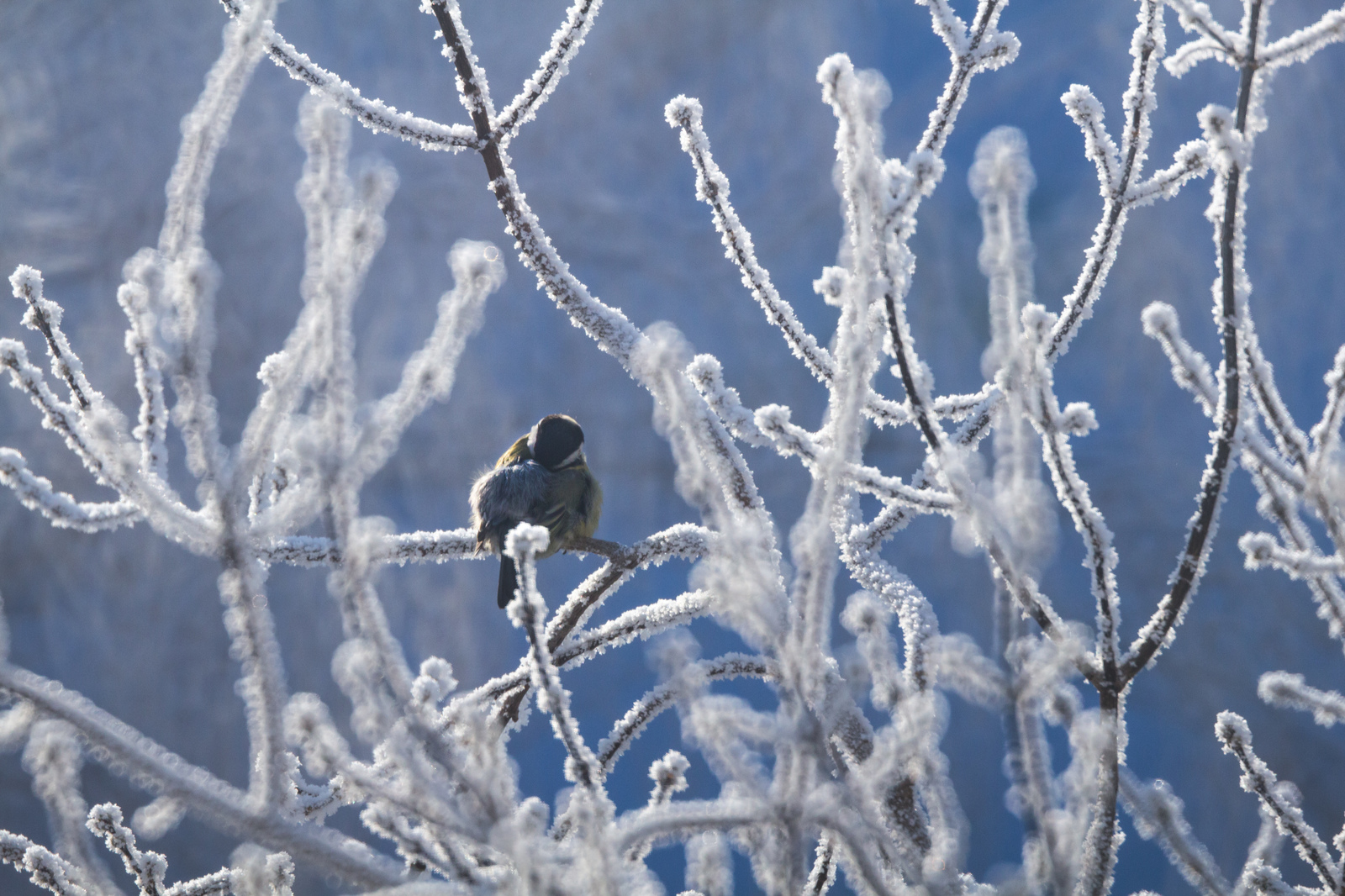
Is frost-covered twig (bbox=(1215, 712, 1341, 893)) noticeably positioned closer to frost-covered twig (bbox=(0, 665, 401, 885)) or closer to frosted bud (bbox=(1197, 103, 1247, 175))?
frosted bud (bbox=(1197, 103, 1247, 175))

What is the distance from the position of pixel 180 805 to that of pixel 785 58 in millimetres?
4782

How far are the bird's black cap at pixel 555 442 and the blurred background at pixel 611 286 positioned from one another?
108 inches

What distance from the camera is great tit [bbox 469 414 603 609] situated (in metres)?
1.85

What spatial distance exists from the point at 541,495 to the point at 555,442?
0.19 m

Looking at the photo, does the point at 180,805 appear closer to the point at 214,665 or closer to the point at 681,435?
the point at 681,435

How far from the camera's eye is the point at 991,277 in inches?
34.7

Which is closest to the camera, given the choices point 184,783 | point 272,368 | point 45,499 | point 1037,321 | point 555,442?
point 184,783

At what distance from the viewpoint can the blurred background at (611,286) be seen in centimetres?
455

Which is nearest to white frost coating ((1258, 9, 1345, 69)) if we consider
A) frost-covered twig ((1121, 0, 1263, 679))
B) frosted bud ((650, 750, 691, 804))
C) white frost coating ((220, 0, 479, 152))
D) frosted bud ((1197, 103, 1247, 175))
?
frost-covered twig ((1121, 0, 1263, 679))

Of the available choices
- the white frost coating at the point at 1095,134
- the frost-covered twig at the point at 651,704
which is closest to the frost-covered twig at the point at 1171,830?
the frost-covered twig at the point at 651,704

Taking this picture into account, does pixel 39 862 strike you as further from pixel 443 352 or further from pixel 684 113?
pixel 684 113

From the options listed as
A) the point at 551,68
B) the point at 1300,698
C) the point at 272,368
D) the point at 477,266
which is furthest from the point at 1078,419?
the point at 272,368

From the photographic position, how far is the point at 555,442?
2115mm

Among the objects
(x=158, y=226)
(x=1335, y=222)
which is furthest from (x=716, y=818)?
(x=158, y=226)
